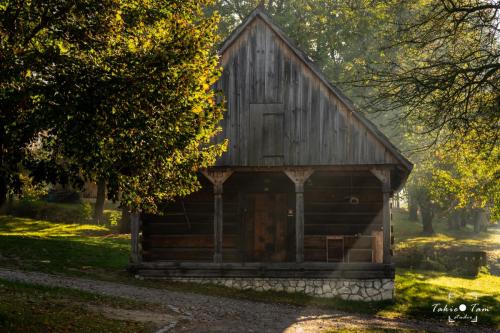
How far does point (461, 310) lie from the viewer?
65.7 feet

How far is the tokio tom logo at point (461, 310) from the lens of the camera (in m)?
19.1

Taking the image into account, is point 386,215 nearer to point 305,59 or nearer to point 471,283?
point 305,59

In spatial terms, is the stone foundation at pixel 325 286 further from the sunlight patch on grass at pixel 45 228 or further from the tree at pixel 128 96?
the sunlight patch on grass at pixel 45 228

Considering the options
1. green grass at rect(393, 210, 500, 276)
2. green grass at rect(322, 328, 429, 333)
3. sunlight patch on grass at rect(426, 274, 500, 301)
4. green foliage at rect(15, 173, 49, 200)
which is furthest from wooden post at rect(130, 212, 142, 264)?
green grass at rect(393, 210, 500, 276)

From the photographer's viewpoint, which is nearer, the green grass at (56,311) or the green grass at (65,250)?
the green grass at (56,311)

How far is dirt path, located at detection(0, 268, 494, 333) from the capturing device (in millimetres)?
14077

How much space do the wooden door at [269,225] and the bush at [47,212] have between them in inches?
747

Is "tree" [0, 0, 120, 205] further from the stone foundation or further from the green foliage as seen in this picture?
the stone foundation

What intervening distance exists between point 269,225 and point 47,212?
21654mm

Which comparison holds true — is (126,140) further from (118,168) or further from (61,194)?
(61,194)

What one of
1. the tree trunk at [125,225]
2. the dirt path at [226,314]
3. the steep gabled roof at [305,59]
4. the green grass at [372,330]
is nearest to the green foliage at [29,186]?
the dirt path at [226,314]

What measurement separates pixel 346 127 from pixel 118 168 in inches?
438

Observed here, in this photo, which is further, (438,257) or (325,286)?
(438,257)

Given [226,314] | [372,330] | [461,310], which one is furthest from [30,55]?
[461,310]
